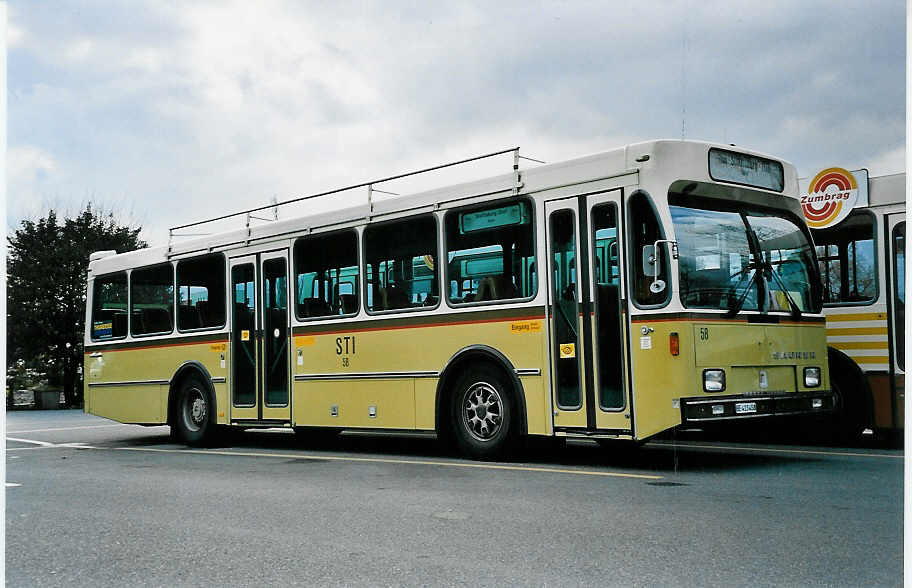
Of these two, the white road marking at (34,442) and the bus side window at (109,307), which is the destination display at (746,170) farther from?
the white road marking at (34,442)

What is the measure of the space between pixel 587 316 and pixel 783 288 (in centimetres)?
190

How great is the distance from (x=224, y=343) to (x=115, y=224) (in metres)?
24.8

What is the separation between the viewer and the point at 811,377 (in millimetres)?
9602

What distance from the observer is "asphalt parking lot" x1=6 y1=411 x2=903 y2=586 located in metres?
5.11

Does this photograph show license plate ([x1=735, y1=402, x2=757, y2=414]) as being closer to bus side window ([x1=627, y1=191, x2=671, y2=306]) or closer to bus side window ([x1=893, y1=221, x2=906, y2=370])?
bus side window ([x1=627, y1=191, x2=671, y2=306])

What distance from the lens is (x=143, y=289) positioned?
15.1m

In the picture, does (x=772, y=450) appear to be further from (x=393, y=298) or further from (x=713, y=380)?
(x=393, y=298)

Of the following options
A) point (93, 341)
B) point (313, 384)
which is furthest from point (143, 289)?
point (313, 384)

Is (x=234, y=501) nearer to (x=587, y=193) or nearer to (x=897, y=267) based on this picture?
(x=587, y=193)

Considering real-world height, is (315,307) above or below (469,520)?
above

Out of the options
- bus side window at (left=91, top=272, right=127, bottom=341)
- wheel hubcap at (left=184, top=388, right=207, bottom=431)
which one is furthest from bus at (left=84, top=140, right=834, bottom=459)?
bus side window at (left=91, top=272, right=127, bottom=341)

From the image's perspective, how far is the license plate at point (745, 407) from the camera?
8.84 m

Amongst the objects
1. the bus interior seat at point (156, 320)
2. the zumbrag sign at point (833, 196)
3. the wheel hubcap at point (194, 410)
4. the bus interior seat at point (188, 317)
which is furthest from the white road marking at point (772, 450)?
the bus interior seat at point (156, 320)

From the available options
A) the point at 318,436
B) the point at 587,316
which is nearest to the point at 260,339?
the point at 318,436
